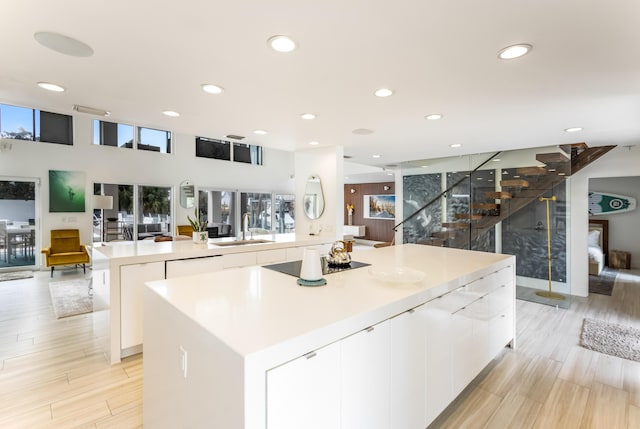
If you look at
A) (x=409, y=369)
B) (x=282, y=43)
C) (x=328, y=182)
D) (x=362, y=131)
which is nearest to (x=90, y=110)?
(x=282, y=43)

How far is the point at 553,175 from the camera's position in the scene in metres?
4.94

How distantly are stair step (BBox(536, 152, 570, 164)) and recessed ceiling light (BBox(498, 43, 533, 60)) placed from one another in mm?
3811

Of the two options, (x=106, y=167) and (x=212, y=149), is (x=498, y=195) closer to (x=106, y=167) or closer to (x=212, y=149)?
(x=212, y=149)

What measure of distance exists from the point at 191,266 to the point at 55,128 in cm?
646

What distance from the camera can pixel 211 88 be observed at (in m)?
2.38

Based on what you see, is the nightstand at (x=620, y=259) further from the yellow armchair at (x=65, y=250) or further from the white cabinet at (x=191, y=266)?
the yellow armchair at (x=65, y=250)

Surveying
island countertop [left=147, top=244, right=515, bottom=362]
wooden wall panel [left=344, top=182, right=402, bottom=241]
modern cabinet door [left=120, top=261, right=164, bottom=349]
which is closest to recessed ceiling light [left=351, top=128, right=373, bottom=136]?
island countertop [left=147, top=244, right=515, bottom=362]

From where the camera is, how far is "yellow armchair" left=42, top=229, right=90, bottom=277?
607cm

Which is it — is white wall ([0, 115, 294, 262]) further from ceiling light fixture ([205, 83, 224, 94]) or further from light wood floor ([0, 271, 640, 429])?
ceiling light fixture ([205, 83, 224, 94])

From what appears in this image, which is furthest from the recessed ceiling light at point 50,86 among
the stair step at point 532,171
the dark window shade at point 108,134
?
the stair step at point 532,171

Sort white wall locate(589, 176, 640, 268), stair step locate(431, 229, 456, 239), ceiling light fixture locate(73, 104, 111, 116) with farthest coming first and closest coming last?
white wall locate(589, 176, 640, 268), stair step locate(431, 229, 456, 239), ceiling light fixture locate(73, 104, 111, 116)

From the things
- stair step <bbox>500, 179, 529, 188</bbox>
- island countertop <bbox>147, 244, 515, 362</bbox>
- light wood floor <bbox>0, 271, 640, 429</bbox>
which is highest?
stair step <bbox>500, 179, 529, 188</bbox>

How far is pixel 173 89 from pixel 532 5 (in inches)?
93.0

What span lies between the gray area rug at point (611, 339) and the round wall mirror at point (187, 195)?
8.45m
